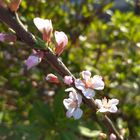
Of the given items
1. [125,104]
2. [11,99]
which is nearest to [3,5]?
[125,104]

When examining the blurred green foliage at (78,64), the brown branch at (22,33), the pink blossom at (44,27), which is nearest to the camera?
the brown branch at (22,33)

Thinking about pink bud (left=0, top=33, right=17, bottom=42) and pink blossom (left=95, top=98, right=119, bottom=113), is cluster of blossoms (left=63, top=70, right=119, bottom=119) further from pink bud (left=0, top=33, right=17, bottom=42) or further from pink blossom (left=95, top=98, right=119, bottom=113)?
pink bud (left=0, top=33, right=17, bottom=42)

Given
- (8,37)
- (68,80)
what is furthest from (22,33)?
(68,80)

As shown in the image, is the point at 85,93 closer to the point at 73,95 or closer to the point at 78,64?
the point at 73,95

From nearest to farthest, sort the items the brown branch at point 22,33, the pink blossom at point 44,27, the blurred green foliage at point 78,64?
the brown branch at point 22,33 → the pink blossom at point 44,27 → the blurred green foliage at point 78,64

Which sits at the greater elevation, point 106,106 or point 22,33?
point 22,33

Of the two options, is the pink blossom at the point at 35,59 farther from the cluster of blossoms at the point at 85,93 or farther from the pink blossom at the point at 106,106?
the pink blossom at the point at 106,106

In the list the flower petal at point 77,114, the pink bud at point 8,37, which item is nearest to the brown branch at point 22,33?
the pink bud at point 8,37

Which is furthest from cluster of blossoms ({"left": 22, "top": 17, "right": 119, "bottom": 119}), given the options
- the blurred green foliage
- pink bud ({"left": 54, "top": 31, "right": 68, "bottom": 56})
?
the blurred green foliage
